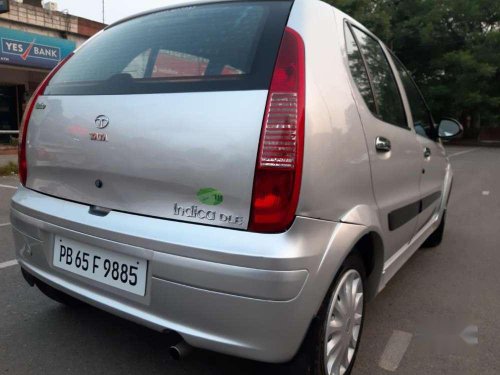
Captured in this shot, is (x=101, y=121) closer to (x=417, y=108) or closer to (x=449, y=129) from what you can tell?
(x=417, y=108)

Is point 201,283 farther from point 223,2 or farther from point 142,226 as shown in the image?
point 223,2

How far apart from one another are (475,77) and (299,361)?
29988mm

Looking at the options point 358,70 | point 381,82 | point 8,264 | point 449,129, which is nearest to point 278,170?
point 358,70

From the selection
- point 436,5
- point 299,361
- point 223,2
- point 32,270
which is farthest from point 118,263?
point 436,5

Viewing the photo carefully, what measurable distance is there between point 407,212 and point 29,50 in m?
13.1

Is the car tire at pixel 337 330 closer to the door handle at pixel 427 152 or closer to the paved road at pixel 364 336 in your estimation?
the paved road at pixel 364 336

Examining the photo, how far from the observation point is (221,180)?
1672mm

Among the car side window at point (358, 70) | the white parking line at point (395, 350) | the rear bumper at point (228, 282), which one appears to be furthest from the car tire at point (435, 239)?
the rear bumper at point (228, 282)

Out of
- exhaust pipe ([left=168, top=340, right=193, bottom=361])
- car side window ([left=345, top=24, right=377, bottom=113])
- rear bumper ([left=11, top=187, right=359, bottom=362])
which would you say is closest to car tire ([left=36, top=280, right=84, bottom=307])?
rear bumper ([left=11, top=187, right=359, bottom=362])

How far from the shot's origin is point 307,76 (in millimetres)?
1719

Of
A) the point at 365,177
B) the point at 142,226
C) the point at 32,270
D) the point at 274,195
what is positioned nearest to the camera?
the point at 274,195

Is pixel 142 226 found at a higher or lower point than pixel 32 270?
higher

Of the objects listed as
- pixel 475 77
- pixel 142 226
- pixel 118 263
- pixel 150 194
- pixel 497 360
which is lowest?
pixel 497 360

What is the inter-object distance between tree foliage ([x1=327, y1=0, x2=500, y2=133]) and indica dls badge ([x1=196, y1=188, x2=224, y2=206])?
2732cm
